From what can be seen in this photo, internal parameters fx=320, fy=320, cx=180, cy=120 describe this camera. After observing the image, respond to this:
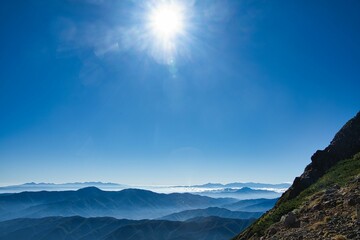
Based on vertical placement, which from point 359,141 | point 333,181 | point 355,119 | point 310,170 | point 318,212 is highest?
point 355,119

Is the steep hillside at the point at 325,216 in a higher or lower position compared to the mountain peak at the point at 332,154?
lower

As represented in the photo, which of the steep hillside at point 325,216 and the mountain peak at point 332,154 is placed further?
the mountain peak at point 332,154

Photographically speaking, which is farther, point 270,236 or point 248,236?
point 248,236

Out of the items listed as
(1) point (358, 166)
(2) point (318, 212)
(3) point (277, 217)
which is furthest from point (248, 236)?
(1) point (358, 166)

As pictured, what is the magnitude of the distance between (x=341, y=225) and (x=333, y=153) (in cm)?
3073

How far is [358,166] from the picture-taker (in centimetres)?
3506

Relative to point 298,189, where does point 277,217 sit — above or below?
below

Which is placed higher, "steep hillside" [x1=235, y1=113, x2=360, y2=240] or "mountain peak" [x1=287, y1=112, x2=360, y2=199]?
"mountain peak" [x1=287, y1=112, x2=360, y2=199]

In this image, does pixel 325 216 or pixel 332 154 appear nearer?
pixel 325 216

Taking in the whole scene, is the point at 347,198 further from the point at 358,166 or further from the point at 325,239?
the point at 358,166

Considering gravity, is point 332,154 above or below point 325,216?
above

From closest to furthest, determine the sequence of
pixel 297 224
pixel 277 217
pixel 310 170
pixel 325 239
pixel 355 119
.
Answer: pixel 325 239
pixel 297 224
pixel 277 217
pixel 310 170
pixel 355 119

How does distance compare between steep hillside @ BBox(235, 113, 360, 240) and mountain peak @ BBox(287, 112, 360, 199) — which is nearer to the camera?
steep hillside @ BBox(235, 113, 360, 240)

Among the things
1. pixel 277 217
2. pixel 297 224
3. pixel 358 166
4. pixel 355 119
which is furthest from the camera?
pixel 355 119
